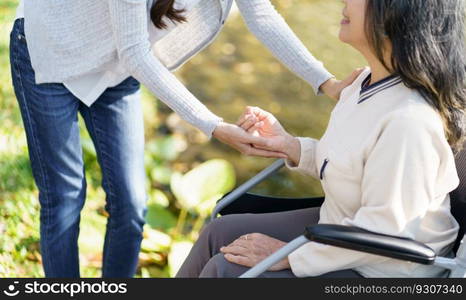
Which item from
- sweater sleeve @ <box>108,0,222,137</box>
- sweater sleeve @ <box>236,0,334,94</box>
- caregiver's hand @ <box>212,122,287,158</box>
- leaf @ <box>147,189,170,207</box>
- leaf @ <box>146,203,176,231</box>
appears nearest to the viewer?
sweater sleeve @ <box>108,0,222,137</box>

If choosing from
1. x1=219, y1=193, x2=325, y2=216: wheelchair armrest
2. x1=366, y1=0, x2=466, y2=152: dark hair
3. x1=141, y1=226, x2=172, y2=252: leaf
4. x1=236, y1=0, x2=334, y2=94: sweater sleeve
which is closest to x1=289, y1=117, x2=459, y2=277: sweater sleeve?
x1=366, y1=0, x2=466, y2=152: dark hair

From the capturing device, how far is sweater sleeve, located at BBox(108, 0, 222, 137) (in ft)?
7.25

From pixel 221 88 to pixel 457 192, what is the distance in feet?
11.2

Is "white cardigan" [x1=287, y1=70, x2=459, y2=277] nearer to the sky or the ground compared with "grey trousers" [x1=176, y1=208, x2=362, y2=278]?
nearer to the sky

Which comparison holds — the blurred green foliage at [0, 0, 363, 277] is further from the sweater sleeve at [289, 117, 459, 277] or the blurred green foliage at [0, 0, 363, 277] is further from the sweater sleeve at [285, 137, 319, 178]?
the sweater sleeve at [289, 117, 459, 277]

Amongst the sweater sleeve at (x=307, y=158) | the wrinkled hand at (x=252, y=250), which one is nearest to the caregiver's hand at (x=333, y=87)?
the sweater sleeve at (x=307, y=158)

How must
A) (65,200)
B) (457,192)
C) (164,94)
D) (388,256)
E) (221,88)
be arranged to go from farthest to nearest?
1. (221,88)
2. (65,200)
3. (164,94)
4. (457,192)
5. (388,256)

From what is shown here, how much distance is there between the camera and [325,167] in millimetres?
2129

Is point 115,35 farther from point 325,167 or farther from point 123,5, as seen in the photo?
point 325,167

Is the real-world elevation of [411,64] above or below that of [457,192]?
above

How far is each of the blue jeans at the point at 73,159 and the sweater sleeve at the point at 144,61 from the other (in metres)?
0.28

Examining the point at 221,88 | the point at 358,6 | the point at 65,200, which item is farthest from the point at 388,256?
the point at 221,88

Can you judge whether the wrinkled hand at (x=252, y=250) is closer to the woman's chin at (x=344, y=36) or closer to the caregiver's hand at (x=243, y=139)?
the caregiver's hand at (x=243, y=139)

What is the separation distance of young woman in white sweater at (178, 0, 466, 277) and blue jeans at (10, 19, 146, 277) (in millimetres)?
599
